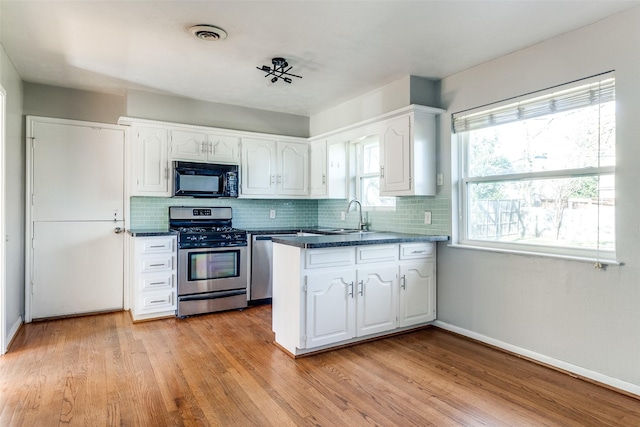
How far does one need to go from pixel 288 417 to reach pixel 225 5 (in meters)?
2.50

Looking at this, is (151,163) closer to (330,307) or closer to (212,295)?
(212,295)

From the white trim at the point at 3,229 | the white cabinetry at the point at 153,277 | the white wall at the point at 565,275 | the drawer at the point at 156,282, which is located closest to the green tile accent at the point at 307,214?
the white wall at the point at 565,275

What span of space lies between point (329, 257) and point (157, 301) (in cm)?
211

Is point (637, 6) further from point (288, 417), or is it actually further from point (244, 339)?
point (244, 339)

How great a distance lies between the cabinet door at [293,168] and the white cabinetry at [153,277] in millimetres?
1625

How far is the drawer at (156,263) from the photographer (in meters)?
3.96

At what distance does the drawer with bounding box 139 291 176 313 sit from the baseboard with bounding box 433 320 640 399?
287 centimetres

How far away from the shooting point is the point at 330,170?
16.2 feet

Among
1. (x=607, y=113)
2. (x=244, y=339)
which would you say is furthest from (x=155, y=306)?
(x=607, y=113)

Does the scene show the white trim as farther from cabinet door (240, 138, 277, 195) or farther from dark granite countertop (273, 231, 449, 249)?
cabinet door (240, 138, 277, 195)

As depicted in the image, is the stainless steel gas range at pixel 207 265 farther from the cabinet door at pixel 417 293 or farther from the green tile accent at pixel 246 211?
the cabinet door at pixel 417 293

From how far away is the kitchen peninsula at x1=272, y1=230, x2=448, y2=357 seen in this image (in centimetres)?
296

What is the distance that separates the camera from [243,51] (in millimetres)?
3152

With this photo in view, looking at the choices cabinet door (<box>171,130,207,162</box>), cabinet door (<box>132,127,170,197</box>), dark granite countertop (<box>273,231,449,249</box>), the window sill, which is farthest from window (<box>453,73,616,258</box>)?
cabinet door (<box>132,127,170,197</box>)
